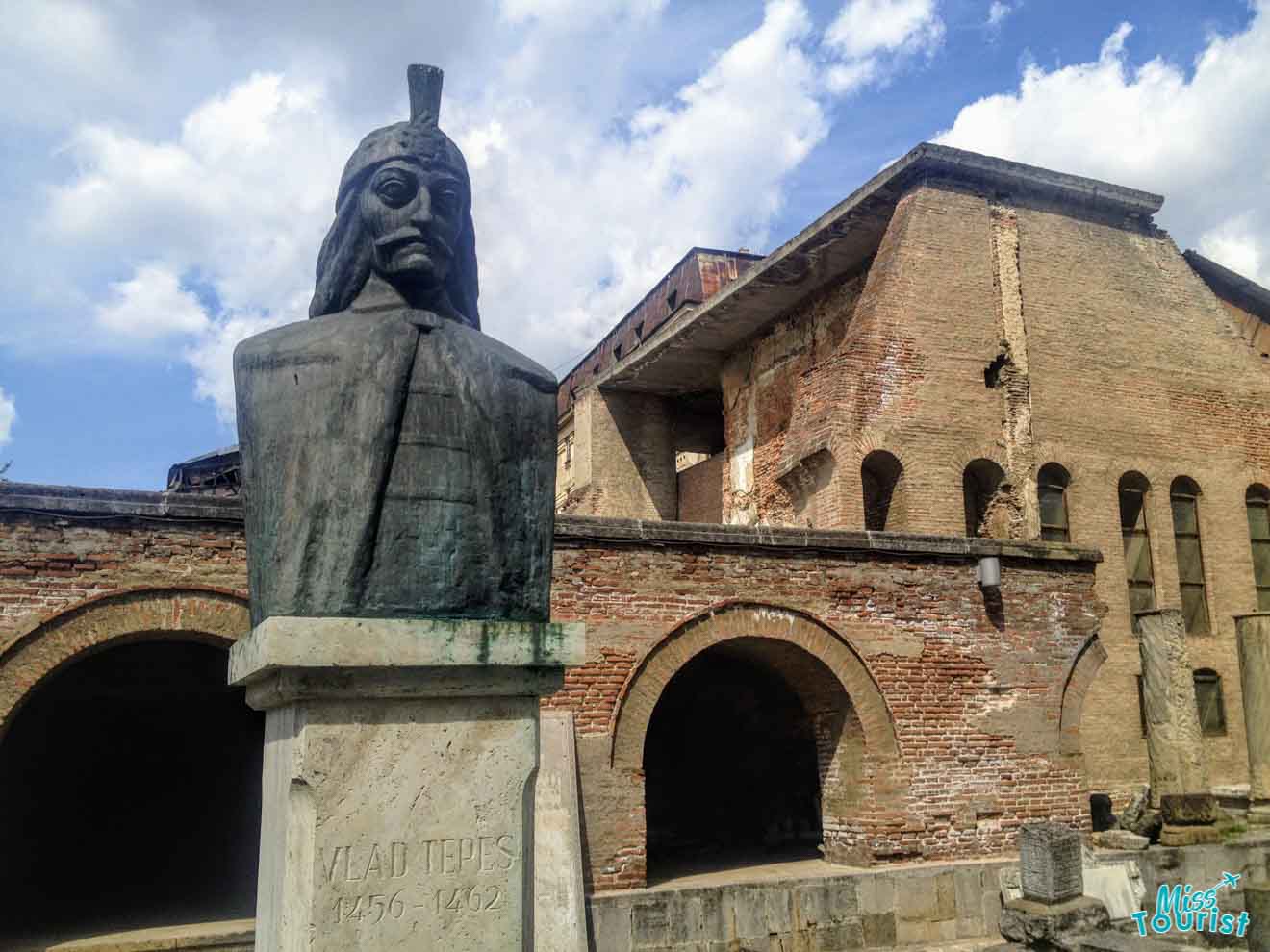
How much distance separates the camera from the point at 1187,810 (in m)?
12.6

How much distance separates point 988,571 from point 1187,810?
4.01 m

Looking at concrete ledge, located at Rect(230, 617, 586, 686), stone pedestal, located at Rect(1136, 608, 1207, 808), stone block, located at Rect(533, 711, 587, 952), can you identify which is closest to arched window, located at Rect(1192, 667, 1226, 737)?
stone pedestal, located at Rect(1136, 608, 1207, 808)

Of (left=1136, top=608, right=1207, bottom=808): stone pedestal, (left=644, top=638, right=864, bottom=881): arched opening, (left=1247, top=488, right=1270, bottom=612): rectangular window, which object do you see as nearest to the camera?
(left=1136, top=608, right=1207, bottom=808): stone pedestal

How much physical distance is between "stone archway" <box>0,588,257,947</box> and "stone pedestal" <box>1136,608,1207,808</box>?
1048 cm

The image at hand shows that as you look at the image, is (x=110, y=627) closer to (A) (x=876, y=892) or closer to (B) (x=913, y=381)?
(A) (x=876, y=892)

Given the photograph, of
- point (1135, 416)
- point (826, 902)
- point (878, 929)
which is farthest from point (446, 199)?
point (1135, 416)

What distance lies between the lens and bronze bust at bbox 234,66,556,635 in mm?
3148

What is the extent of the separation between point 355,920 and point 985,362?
611 inches

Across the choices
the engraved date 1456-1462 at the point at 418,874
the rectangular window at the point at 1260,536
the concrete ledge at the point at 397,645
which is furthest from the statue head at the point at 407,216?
the rectangular window at the point at 1260,536

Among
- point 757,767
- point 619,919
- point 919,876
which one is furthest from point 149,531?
point 757,767

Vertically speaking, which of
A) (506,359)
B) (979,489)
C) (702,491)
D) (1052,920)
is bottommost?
(1052,920)

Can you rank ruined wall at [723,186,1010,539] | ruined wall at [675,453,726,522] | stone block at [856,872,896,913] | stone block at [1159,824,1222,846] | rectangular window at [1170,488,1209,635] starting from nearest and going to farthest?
stone block at [856,872,896,913]
stone block at [1159,824,1222,846]
ruined wall at [723,186,1010,539]
rectangular window at [1170,488,1209,635]
ruined wall at [675,453,726,522]

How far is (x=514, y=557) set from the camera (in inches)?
131

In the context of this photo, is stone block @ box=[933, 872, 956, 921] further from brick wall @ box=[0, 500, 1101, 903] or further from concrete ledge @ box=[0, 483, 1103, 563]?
concrete ledge @ box=[0, 483, 1103, 563]
